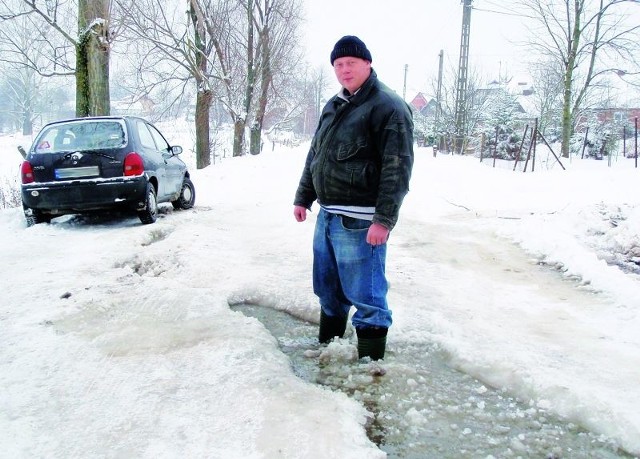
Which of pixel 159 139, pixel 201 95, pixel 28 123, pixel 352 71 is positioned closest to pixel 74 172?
pixel 159 139

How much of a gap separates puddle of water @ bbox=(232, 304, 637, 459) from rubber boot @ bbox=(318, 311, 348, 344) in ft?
0.24

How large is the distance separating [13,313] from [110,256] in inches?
61.3

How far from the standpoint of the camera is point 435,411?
238 cm

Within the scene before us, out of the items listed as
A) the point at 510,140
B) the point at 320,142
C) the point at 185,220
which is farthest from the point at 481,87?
the point at 320,142

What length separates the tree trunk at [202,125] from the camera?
695 inches

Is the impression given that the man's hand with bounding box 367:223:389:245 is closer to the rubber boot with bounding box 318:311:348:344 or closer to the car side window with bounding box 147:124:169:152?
the rubber boot with bounding box 318:311:348:344

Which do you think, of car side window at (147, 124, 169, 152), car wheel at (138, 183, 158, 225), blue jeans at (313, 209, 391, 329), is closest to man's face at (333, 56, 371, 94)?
blue jeans at (313, 209, 391, 329)

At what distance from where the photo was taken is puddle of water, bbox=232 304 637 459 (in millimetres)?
2102

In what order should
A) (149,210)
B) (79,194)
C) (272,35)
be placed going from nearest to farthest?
(79,194)
(149,210)
(272,35)

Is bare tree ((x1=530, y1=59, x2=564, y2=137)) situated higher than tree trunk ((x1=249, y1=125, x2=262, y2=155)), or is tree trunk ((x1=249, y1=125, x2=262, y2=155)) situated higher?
bare tree ((x1=530, y1=59, x2=564, y2=137))

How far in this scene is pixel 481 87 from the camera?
129 ft

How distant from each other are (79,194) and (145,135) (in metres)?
1.48

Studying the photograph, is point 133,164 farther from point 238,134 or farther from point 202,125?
point 238,134

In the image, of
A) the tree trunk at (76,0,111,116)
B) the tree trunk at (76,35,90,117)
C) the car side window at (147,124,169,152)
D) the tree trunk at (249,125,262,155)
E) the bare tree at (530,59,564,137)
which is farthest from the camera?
the bare tree at (530,59,564,137)
